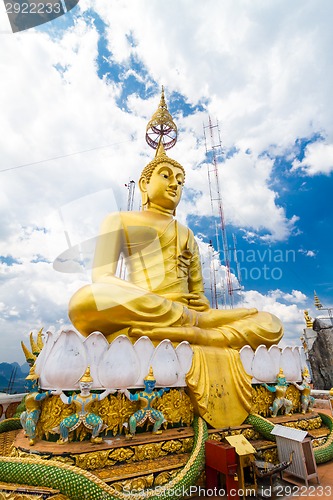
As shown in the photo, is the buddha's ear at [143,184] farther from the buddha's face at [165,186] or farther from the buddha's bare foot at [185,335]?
the buddha's bare foot at [185,335]

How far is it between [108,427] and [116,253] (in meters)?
3.41

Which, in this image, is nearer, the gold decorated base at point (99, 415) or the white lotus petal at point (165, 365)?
the gold decorated base at point (99, 415)

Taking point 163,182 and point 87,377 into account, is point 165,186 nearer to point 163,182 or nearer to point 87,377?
point 163,182

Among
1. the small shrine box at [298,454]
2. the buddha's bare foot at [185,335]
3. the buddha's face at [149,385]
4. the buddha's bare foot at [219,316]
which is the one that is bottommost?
the small shrine box at [298,454]

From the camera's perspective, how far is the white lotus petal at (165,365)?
427cm

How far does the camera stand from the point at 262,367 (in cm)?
520

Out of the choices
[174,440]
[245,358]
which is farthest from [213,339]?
[174,440]

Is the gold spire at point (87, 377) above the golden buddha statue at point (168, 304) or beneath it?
beneath

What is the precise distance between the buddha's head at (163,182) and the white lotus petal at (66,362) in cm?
445

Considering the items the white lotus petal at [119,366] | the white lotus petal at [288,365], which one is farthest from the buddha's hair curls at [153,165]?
the white lotus petal at [288,365]

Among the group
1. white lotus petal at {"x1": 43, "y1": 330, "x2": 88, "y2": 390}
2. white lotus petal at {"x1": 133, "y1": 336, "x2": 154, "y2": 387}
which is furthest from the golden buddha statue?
white lotus petal at {"x1": 43, "y1": 330, "x2": 88, "y2": 390}

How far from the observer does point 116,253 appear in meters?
6.42

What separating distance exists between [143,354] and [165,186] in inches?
175

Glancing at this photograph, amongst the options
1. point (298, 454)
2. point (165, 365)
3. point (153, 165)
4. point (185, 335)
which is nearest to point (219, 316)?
point (185, 335)
